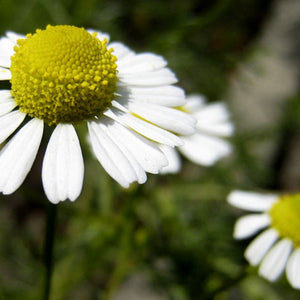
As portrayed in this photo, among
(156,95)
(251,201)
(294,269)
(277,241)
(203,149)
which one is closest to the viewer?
(156,95)

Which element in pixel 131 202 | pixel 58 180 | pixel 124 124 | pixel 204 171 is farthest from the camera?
pixel 204 171

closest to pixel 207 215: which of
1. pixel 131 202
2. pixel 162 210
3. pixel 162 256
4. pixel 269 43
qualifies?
pixel 162 210

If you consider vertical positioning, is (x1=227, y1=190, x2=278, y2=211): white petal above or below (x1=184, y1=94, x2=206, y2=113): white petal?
below

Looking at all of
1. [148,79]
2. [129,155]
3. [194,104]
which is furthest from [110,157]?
[194,104]

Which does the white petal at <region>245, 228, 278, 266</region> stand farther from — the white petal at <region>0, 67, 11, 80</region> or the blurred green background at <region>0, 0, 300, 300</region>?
the white petal at <region>0, 67, 11, 80</region>

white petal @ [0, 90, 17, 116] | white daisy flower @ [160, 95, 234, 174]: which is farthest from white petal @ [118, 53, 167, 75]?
white daisy flower @ [160, 95, 234, 174]

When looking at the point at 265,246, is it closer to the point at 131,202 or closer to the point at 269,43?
the point at 131,202

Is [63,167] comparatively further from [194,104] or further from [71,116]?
[194,104]
